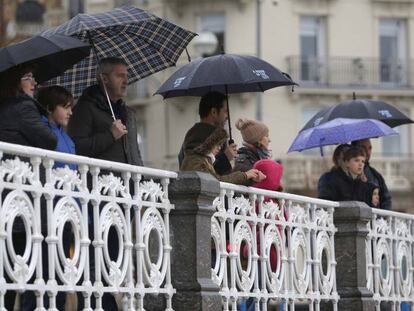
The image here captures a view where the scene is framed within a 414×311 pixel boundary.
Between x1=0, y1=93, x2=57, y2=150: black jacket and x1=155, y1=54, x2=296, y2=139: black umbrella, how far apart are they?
3511 millimetres

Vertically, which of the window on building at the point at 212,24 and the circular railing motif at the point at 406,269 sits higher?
the window on building at the point at 212,24

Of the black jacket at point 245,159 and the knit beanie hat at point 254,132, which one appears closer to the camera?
the black jacket at point 245,159

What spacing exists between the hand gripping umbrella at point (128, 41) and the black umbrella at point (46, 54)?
0.21 meters

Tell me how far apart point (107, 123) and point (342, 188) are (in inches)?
150

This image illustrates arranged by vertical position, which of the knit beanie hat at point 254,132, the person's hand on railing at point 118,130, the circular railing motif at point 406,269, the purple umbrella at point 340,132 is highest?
the purple umbrella at point 340,132

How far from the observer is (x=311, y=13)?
198ft

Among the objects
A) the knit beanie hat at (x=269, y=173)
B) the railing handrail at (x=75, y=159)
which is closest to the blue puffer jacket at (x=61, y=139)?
the railing handrail at (x=75, y=159)

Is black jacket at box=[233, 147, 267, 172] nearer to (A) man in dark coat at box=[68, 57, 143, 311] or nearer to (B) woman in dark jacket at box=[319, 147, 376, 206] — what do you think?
(A) man in dark coat at box=[68, 57, 143, 311]

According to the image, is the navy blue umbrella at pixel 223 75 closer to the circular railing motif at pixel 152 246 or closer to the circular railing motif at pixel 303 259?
the circular railing motif at pixel 303 259

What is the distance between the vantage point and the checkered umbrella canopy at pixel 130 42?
569 inches

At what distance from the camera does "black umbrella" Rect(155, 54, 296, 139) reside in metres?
15.6

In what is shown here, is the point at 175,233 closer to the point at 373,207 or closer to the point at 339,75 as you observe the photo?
the point at 373,207

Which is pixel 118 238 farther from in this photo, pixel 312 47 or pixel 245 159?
pixel 312 47

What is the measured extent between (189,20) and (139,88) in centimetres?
371
